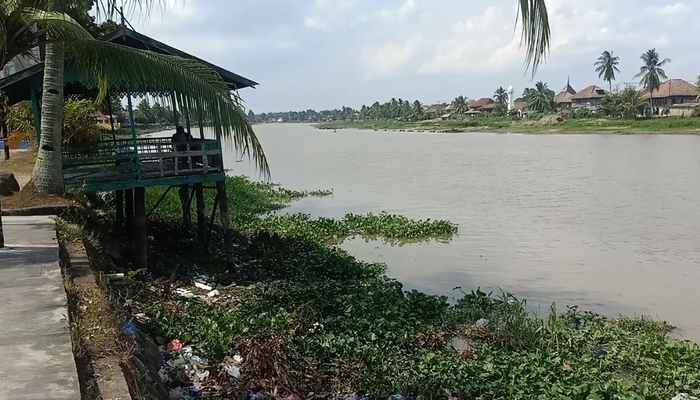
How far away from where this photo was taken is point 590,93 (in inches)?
4274

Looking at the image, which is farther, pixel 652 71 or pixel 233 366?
pixel 652 71

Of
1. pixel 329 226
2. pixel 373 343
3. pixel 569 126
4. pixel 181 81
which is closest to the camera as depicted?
pixel 373 343

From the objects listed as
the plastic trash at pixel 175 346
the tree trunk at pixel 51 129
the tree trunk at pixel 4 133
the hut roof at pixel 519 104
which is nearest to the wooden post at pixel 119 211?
the tree trunk at pixel 51 129

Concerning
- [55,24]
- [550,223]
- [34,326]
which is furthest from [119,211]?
[550,223]

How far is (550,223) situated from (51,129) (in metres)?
16.0

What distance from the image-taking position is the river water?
45.3ft

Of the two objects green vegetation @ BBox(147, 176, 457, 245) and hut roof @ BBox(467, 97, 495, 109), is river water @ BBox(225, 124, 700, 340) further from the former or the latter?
hut roof @ BBox(467, 97, 495, 109)

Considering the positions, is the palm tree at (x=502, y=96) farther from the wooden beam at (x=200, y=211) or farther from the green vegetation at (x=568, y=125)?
the wooden beam at (x=200, y=211)

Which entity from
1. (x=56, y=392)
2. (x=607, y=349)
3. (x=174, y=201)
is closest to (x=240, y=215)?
(x=174, y=201)

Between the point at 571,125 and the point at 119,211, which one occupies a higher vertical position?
A: the point at 571,125

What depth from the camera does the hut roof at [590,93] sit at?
10731 cm

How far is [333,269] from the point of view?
1359 centimetres

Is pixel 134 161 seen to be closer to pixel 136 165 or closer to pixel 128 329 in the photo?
pixel 136 165

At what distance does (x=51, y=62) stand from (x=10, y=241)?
3.73m
